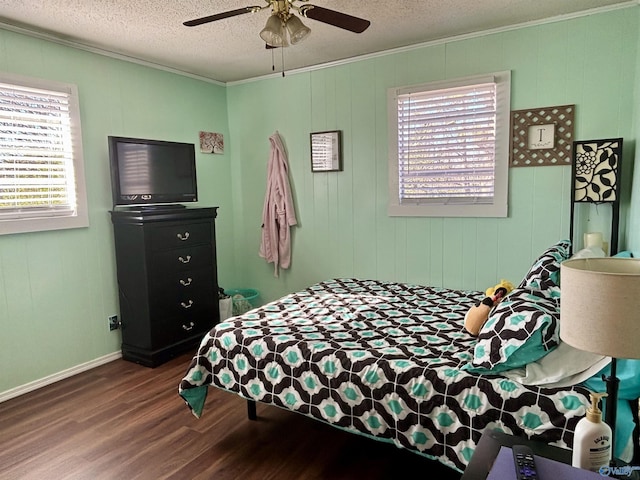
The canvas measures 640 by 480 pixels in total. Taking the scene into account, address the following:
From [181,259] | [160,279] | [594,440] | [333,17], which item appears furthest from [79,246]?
[594,440]

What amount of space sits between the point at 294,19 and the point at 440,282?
2.35 meters

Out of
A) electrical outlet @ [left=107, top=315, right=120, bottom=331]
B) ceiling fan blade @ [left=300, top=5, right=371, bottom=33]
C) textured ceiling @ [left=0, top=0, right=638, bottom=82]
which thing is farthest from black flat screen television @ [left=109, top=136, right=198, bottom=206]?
ceiling fan blade @ [left=300, top=5, right=371, bottom=33]

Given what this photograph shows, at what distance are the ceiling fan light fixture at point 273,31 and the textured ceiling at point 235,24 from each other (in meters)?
0.44

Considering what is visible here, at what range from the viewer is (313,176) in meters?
4.19

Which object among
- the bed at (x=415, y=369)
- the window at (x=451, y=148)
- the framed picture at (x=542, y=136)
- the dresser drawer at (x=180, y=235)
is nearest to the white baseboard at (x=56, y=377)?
the dresser drawer at (x=180, y=235)

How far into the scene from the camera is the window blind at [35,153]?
2.94 metres

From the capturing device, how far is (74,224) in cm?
333

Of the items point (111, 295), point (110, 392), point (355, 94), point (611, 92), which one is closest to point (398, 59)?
point (355, 94)

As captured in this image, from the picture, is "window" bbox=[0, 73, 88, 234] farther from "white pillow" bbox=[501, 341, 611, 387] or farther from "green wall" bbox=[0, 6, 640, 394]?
"white pillow" bbox=[501, 341, 611, 387]

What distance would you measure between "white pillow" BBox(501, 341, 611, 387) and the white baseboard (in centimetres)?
310

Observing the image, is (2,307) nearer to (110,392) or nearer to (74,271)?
(74,271)

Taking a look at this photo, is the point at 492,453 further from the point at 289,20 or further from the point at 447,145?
the point at 447,145

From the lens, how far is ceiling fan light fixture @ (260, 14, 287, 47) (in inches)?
83.9

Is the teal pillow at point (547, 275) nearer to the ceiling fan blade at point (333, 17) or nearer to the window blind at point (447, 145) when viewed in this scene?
the window blind at point (447, 145)
